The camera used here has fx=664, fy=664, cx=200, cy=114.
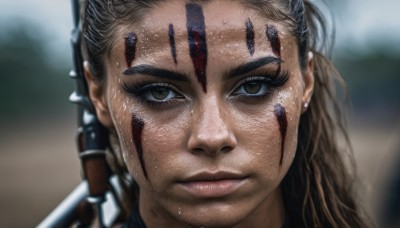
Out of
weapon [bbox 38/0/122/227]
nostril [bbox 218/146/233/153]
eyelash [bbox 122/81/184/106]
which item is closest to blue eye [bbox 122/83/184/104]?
eyelash [bbox 122/81/184/106]

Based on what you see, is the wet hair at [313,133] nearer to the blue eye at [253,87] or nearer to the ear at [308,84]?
the ear at [308,84]

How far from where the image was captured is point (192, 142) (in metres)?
2.08

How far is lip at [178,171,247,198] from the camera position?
211 cm

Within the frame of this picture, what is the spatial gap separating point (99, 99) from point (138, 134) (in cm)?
35

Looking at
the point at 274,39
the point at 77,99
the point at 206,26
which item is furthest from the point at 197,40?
the point at 77,99

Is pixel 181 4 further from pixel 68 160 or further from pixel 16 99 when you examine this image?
pixel 16 99

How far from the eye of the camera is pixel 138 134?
2.24 metres

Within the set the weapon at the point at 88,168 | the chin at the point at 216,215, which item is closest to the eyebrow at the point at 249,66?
the chin at the point at 216,215

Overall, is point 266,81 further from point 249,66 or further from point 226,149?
point 226,149

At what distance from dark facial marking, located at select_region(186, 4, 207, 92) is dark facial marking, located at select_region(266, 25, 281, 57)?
0.24 m

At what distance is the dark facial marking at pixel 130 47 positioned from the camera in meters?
2.22

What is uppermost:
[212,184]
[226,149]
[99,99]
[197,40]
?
[197,40]

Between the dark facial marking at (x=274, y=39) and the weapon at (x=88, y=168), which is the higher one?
the dark facial marking at (x=274, y=39)

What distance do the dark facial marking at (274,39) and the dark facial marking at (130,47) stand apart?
17.7 inches
